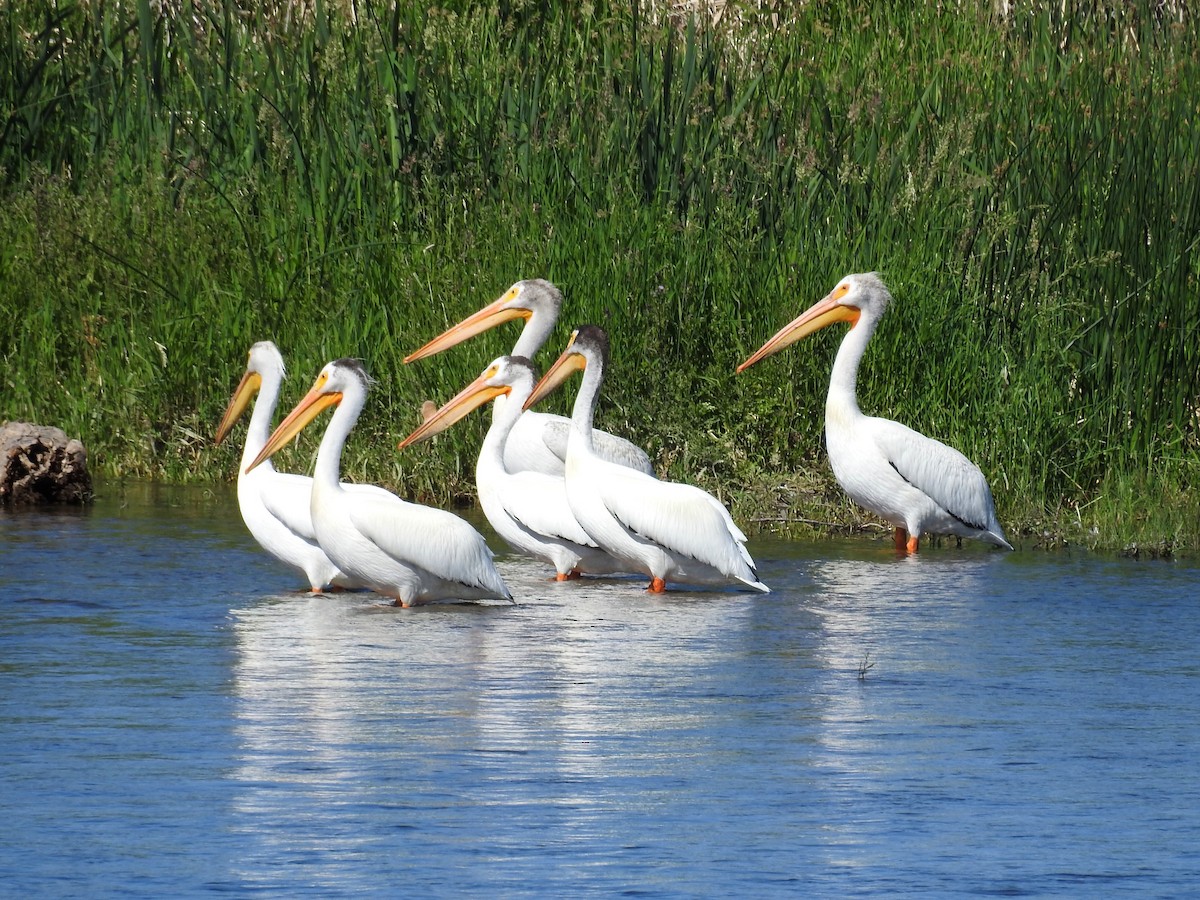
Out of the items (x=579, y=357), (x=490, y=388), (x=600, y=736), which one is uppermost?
(x=579, y=357)

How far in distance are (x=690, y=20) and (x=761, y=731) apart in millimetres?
6565

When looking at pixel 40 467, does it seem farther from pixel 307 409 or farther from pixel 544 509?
pixel 544 509

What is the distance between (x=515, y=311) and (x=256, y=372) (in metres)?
1.50

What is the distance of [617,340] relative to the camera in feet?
35.8

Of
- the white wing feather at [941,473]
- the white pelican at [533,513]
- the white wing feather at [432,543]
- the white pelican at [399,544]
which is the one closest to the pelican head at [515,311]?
the white pelican at [533,513]

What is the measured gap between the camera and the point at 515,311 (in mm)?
10875

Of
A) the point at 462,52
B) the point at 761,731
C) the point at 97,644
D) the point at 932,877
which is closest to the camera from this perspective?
the point at 932,877

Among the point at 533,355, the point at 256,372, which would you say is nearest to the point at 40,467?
the point at 256,372

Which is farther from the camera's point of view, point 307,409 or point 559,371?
point 559,371

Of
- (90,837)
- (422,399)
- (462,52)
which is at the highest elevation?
(462,52)

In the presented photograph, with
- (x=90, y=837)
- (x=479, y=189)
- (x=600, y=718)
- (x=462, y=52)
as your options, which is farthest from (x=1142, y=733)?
(x=462, y=52)

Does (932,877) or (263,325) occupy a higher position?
(263,325)

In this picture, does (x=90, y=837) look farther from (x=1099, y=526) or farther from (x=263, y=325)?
(x=263, y=325)

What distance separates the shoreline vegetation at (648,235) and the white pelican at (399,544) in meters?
2.46
